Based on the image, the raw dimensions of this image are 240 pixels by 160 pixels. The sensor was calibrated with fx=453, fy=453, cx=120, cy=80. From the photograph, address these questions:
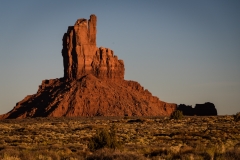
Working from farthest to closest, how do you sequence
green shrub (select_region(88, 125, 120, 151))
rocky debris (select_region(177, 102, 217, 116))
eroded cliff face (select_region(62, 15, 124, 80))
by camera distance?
rocky debris (select_region(177, 102, 217, 116)) → eroded cliff face (select_region(62, 15, 124, 80)) → green shrub (select_region(88, 125, 120, 151))

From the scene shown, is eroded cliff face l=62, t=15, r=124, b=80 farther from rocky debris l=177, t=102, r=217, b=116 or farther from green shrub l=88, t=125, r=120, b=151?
green shrub l=88, t=125, r=120, b=151

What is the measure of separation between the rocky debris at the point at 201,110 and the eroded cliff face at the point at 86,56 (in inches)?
865

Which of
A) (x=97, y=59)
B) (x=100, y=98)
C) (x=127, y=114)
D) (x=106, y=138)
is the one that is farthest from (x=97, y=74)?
(x=106, y=138)

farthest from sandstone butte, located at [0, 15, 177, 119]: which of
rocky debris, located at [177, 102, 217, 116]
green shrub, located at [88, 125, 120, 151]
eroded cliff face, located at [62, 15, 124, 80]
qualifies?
green shrub, located at [88, 125, 120, 151]

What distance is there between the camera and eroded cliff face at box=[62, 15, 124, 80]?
13512 centimetres

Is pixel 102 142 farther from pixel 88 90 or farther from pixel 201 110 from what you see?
pixel 201 110

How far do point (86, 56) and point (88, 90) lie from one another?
57.7 feet

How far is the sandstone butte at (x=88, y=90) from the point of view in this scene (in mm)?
118625

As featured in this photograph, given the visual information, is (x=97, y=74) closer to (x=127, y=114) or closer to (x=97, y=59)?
(x=97, y=59)

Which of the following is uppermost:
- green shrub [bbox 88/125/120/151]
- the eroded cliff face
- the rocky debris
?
the eroded cliff face

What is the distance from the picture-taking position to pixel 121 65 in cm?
14388

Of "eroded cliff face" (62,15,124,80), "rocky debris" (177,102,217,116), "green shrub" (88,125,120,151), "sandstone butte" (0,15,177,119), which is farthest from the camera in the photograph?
Answer: "rocky debris" (177,102,217,116)

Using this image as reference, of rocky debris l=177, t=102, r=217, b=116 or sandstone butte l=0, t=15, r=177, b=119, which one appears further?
rocky debris l=177, t=102, r=217, b=116

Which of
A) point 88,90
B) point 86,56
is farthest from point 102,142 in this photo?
point 86,56
